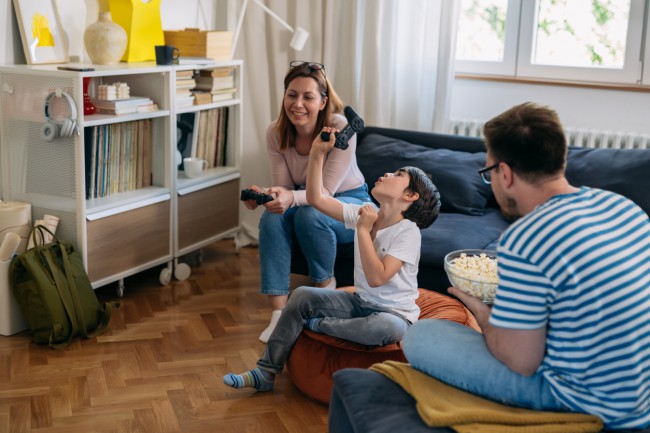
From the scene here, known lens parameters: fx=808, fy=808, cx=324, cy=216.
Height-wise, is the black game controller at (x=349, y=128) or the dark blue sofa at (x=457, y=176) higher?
the black game controller at (x=349, y=128)

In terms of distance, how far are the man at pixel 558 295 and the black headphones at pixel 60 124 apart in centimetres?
194

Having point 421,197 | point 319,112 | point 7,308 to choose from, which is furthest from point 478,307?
point 7,308

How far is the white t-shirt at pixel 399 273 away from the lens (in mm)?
2449

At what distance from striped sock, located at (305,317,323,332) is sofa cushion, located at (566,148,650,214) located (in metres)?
→ 1.38

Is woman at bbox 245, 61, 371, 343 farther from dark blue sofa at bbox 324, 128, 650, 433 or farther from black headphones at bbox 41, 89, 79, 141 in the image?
black headphones at bbox 41, 89, 79, 141

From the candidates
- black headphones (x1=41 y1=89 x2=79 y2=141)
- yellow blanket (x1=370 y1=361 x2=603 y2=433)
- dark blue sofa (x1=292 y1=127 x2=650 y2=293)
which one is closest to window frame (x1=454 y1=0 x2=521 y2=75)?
dark blue sofa (x1=292 y1=127 x2=650 y2=293)

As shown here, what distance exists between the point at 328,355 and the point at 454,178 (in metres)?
1.32

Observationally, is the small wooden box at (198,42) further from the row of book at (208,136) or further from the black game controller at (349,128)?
the black game controller at (349,128)


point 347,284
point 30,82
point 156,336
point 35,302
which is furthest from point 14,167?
point 347,284

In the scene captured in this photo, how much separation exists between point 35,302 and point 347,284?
3.99ft

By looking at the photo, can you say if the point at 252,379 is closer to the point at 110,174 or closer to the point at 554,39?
the point at 110,174

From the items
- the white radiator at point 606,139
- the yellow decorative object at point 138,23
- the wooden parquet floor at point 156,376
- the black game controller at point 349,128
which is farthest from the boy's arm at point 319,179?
the white radiator at point 606,139

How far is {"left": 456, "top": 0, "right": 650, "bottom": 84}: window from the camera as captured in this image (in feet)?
13.0

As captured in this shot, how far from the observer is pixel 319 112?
3.28 m
